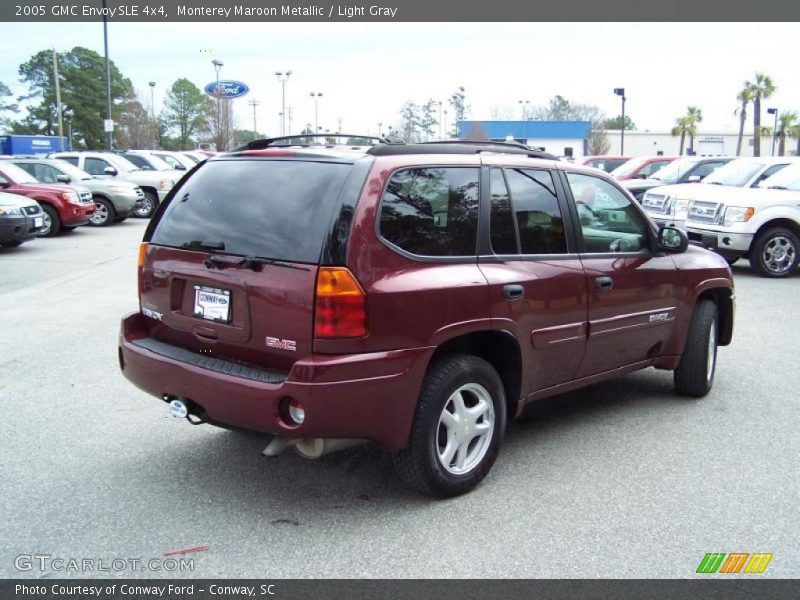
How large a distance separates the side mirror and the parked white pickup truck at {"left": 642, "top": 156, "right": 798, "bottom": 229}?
8.17m

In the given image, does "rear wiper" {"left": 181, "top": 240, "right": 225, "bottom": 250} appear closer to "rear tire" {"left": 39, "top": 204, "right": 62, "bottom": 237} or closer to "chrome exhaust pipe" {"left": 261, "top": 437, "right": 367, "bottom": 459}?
"chrome exhaust pipe" {"left": 261, "top": 437, "right": 367, "bottom": 459}

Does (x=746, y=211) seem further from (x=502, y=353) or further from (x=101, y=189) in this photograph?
(x=101, y=189)

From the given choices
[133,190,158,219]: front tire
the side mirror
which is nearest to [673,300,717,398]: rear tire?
the side mirror

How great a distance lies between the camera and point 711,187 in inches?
547

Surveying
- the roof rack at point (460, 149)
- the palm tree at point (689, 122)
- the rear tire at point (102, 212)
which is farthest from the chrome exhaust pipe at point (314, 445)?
the palm tree at point (689, 122)

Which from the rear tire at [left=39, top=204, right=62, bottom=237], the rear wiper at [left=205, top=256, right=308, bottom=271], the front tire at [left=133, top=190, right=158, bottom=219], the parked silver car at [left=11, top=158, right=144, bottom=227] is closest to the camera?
the rear wiper at [left=205, top=256, right=308, bottom=271]

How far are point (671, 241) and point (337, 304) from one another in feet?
9.89

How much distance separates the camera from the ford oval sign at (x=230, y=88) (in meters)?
45.0

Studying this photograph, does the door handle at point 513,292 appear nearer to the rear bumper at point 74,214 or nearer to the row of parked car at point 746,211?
the row of parked car at point 746,211

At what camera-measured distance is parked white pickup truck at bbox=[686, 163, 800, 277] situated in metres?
12.4

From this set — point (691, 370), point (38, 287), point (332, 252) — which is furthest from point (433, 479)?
point (38, 287)

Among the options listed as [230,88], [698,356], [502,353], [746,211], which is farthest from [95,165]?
[230,88]

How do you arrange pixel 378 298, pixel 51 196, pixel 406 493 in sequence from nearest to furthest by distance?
1. pixel 378 298
2. pixel 406 493
3. pixel 51 196

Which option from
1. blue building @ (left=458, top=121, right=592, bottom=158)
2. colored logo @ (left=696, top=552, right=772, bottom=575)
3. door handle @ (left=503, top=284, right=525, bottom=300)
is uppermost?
blue building @ (left=458, top=121, right=592, bottom=158)
